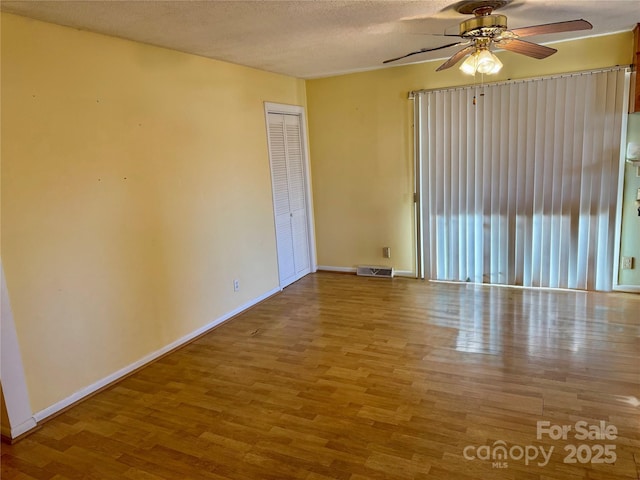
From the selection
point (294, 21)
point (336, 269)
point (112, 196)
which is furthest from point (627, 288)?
point (112, 196)

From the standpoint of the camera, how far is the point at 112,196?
3.25 meters

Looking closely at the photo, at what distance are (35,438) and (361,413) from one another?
6.55 feet

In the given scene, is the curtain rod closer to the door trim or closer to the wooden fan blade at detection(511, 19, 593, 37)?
the door trim

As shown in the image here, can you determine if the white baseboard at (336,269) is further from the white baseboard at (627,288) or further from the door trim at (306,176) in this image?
the white baseboard at (627,288)

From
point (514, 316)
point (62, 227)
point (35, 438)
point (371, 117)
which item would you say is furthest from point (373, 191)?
point (35, 438)

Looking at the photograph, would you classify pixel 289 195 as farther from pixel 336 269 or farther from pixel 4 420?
pixel 4 420

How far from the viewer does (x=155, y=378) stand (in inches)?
132

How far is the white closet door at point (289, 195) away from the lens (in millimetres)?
5195

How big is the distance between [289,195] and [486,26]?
10.2ft

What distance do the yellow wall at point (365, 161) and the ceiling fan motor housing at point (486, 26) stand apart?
1.90 m

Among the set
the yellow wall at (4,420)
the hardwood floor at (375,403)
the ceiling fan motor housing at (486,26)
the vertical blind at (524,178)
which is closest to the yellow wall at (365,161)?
the vertical blind at (524,178)

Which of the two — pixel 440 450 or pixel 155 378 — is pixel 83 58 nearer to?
pixel 155 378

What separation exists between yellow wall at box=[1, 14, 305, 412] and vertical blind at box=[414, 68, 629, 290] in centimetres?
222

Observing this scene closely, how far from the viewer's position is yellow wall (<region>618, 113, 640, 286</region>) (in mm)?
4266
